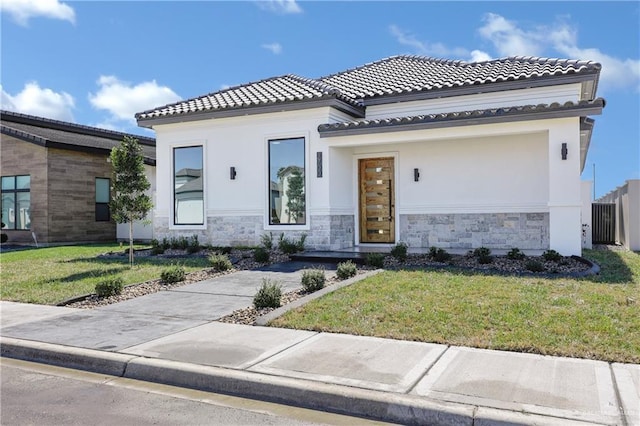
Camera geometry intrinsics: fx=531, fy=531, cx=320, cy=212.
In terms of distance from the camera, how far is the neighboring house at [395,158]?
13000 millimetres

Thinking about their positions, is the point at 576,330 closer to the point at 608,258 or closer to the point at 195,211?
the point at 608,258

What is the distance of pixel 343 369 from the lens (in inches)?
214

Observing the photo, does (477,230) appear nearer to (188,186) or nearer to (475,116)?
(475,116)

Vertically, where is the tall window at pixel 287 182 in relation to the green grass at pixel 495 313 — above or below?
above

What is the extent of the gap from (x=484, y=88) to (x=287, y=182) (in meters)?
6.03

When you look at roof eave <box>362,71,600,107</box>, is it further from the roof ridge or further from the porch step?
the roof ridge

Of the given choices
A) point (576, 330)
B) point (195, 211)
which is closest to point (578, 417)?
point (576, 330)

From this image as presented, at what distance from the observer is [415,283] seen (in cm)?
946

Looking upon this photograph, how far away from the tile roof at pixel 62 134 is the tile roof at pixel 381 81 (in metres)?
5.67

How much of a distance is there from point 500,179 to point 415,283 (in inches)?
226

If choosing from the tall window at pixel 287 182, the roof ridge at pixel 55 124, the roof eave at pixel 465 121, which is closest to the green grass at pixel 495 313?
the roof eave at pixel 465 121

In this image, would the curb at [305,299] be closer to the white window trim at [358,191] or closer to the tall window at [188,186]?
the white window trim at [358,191]

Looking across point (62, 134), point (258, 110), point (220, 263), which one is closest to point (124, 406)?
point (220, 263)

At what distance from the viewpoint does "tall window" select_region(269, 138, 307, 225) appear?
591 inches
